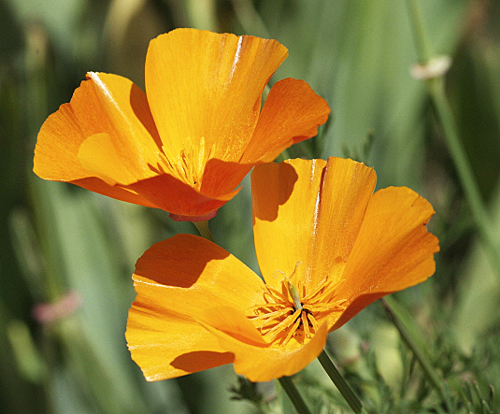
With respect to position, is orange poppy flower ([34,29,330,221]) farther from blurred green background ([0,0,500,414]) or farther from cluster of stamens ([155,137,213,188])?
blurred green background ([0,0,500,414])

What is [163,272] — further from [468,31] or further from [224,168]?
[468,31]

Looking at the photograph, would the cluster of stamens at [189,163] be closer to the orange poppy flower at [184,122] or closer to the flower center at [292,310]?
the orange poppy flower at [184,122]

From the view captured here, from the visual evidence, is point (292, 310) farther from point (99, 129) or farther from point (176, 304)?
point (99, 129)

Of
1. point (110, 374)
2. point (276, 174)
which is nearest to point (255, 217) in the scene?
point (276, 174)

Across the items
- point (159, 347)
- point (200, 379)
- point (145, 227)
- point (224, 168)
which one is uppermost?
point (224, 168)

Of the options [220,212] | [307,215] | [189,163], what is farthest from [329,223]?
[220,212]

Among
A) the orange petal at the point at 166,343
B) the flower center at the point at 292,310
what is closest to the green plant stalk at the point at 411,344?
the flower center at the point at 292,310
